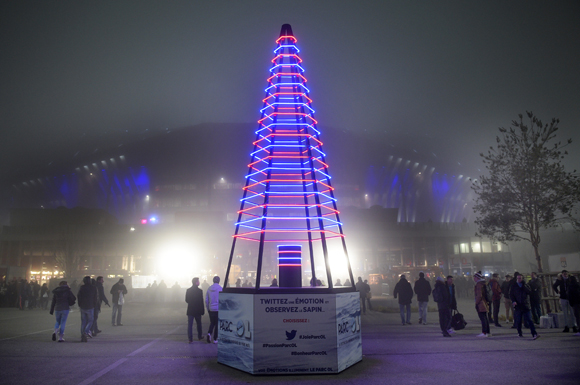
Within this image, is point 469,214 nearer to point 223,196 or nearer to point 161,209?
point 223,196

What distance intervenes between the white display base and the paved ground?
0.23 metres

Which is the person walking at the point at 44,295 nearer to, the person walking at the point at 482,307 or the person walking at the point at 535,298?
the person walking at the point at 482,307

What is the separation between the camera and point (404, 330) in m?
14.0

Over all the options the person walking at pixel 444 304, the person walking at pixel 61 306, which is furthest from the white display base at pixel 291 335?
the person walking at pixel 61 306

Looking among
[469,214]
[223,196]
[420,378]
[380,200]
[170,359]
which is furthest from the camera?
[469,214]

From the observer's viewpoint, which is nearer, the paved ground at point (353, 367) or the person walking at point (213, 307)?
the paved ground at point (353, 367)

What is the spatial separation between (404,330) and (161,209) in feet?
215

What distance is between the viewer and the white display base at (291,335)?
288 inches

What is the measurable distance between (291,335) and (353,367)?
1.52m

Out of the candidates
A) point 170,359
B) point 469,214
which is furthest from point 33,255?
point 469,214

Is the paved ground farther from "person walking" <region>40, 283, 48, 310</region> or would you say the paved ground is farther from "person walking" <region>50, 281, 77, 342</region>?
"person walking" <region>40, 283, 48, 310</region>

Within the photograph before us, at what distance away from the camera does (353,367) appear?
25.7ft

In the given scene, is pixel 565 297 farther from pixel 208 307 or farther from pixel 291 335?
pixel 208 307

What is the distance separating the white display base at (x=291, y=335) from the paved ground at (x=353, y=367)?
0.76ft
